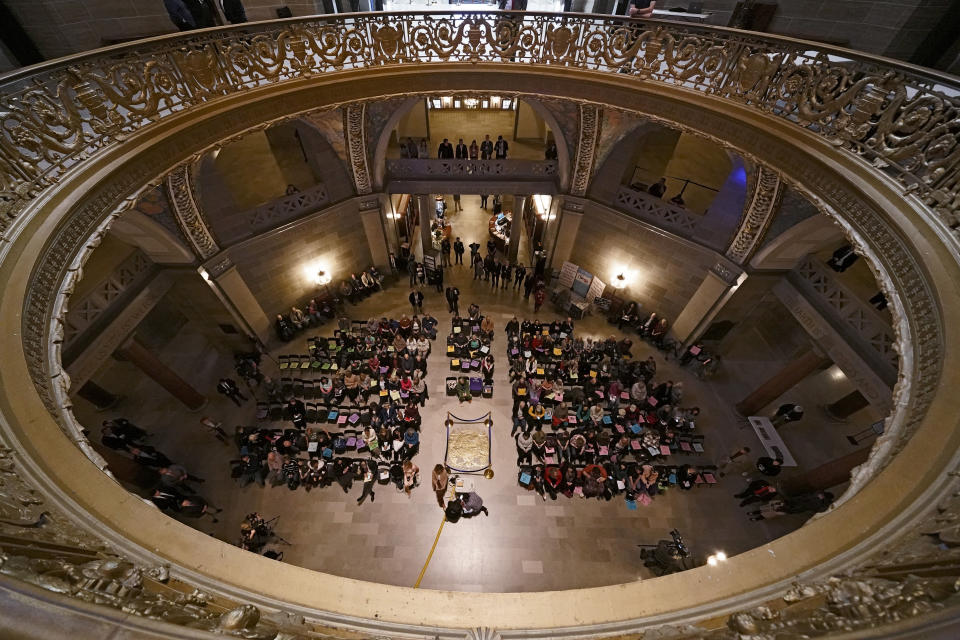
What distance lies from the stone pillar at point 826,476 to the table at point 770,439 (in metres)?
0.45

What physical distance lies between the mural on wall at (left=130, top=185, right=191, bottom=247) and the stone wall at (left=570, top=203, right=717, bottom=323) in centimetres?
1094

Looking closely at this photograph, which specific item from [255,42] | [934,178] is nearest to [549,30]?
[255,42]

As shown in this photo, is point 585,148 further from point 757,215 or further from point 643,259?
point 757,215

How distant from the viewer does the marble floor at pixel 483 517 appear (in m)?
8.12

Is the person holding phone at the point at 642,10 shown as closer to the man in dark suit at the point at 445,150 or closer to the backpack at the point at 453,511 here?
the man in dark suit at the point at 445,150

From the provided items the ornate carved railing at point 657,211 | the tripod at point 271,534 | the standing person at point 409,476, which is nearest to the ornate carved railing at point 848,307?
the ornate carved railing at point 657,211

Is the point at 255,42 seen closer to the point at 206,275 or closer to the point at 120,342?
the point at 206,275

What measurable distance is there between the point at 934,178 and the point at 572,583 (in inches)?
332

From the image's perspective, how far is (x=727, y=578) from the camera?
2.83m

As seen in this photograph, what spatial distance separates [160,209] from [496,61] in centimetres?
787

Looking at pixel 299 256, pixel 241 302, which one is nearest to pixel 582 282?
pixel 299 256

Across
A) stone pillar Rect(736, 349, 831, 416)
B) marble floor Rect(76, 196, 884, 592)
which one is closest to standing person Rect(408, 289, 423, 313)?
marble floor Rect(76, 196, 884, 592)

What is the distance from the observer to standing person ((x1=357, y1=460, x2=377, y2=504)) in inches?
354

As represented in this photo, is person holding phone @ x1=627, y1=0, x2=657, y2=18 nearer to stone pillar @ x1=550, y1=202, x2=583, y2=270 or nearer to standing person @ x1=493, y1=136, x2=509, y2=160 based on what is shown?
stone pillar @ x1=550, y1=202, x2=583, y2=270
